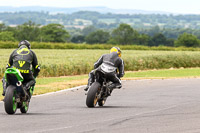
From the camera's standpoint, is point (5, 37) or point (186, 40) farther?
point (186, 40)

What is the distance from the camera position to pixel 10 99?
1230 centimetres

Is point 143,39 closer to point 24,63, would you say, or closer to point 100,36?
point 100,36

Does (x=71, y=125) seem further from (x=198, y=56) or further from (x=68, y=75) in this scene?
(x=198, y=56)

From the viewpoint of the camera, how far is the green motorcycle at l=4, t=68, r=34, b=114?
12.3 meters

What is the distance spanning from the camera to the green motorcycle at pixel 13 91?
485 inches

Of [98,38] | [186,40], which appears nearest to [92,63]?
[186,40]

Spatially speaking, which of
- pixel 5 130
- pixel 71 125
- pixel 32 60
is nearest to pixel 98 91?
pixel 32 60

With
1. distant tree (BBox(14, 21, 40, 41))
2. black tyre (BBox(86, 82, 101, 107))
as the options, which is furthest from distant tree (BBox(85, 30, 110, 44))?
black tyre (BBox(86, 82, 101, 107))

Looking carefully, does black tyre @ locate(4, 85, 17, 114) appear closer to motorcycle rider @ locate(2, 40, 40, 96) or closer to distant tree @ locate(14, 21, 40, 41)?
motorcycle rider @ locate(2, 40, 40, 96)

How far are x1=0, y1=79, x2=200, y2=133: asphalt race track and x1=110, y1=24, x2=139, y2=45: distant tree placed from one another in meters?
157

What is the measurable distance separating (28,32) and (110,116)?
153 metres

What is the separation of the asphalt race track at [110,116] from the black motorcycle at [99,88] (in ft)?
0.96

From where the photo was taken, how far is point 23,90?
42.0 feet

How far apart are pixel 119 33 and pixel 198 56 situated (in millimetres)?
134795
